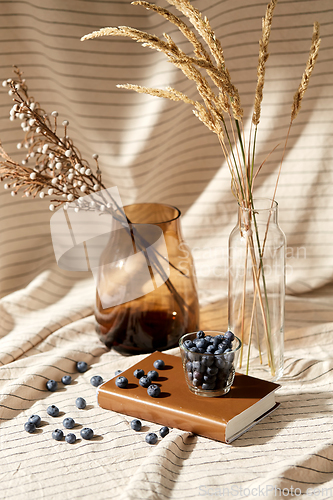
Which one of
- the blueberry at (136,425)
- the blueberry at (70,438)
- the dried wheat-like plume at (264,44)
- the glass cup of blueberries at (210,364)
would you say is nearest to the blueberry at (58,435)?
the blueberry at (70,438)

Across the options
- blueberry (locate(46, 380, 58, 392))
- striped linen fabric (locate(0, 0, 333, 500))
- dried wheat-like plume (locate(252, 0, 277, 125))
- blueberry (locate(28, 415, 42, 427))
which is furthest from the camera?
striped linen fabric (locate(0, 0, 333, 500))

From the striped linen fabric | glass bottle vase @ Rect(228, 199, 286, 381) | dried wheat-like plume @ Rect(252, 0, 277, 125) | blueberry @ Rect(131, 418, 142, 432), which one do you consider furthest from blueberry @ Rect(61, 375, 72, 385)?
dried wheat-like plume @ Rect(252, 0, 277, 125)

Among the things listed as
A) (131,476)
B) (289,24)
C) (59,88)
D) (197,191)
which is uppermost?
(289,24)

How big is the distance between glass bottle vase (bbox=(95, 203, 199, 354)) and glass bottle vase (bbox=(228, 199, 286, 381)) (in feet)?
0.47

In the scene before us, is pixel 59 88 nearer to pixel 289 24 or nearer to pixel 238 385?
pixel 289 24

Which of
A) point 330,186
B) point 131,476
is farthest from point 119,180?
point 131,476

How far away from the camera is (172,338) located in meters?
1.20

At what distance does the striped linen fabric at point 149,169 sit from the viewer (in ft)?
3.92

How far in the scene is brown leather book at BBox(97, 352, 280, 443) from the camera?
0.88 metres

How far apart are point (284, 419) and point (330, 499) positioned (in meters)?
0.21

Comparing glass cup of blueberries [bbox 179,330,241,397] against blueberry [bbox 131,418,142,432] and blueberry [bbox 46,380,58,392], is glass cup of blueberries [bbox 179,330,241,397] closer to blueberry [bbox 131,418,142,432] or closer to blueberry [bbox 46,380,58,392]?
blueberry [bbox 131,418,142,432]

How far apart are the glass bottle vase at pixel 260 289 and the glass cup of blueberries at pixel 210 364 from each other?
0.46 ft

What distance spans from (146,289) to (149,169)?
585 mm

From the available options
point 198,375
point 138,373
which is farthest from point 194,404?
point 138,373
